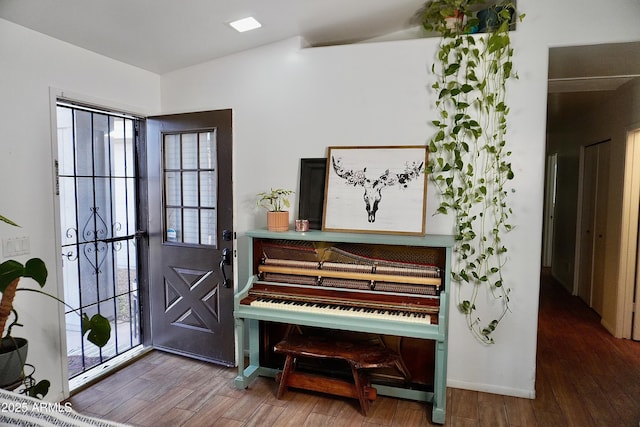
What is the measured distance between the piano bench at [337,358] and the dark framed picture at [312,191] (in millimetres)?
826

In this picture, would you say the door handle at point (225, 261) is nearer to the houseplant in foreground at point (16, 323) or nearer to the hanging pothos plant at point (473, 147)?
the houseplant in foreground at point (16, 323)

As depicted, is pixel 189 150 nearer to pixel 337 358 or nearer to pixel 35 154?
pixel 35 154

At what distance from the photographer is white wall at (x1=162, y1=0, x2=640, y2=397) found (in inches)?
101

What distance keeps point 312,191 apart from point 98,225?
163cm

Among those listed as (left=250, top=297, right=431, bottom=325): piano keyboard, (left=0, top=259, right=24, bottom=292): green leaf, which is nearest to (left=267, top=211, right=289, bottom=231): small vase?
(left=250, top=297, right=431, bottom=325): piano keyboard

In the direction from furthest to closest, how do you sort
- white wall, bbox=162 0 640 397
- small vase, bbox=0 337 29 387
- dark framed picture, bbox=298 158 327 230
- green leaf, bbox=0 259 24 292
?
dark framed picture, bbox=298 158 327 230
white wall, bbox=162 0 640 397
small vase, bbox=0 337 29 387
green leaf, bbox=0 259 24 292

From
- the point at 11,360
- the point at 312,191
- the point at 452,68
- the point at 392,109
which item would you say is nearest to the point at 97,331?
the point at 11,360

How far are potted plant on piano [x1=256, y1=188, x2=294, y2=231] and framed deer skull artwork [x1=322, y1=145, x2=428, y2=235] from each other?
29 centimetres

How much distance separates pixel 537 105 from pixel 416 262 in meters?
1.27

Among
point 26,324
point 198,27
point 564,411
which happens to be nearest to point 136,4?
point 198,27

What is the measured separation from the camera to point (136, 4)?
7.47 ft

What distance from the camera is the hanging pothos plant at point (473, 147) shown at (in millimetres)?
2631

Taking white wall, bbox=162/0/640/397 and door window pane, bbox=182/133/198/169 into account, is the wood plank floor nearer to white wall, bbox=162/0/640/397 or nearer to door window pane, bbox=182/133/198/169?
white wall, bbox=162/0/640/397

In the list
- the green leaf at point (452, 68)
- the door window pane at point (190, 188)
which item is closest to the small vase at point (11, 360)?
the door window pane at point (190, 188)
